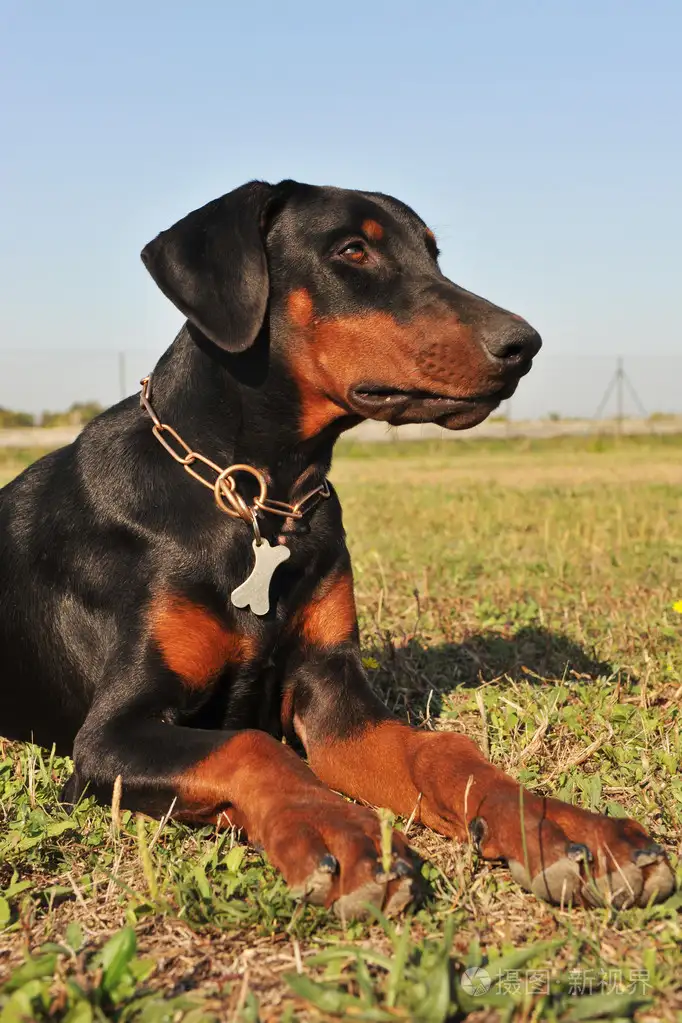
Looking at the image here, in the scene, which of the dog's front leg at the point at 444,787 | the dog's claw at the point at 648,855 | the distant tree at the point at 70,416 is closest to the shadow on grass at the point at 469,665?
the dog's front leg at the point at 444,787

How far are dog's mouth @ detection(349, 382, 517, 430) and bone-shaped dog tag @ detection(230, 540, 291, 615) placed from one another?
1.72 feet

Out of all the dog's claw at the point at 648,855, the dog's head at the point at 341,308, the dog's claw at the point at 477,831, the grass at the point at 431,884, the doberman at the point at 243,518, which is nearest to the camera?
the grass at the point at 431,884

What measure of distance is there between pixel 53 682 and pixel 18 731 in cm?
27

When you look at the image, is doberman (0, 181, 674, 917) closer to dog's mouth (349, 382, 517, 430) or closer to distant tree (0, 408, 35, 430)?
dog's mouth (349, 382, 517, 430)

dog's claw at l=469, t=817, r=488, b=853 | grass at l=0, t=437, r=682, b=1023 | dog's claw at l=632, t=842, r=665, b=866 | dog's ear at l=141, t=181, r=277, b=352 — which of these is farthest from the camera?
dog's ear at l=141, t=181, r=277, b=352

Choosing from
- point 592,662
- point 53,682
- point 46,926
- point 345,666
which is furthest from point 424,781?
point 592,662

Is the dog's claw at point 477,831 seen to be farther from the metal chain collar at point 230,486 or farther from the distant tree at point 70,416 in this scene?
the distant tree at point 70,416

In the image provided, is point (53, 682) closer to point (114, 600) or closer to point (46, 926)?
point (114, 600)

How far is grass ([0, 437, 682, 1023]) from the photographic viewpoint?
74.8 inches

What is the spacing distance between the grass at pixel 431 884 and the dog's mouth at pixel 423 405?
920 millimetres

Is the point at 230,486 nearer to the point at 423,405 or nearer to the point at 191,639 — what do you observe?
the point at 191,639

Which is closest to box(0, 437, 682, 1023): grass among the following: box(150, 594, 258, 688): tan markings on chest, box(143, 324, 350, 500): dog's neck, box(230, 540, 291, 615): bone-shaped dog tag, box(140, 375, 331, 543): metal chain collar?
box(150, 594, 258, 688): tan markings on chest

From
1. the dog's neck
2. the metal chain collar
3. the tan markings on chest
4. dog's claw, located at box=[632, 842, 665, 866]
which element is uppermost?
the dog's neck

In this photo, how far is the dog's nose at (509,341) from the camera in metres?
3.11
